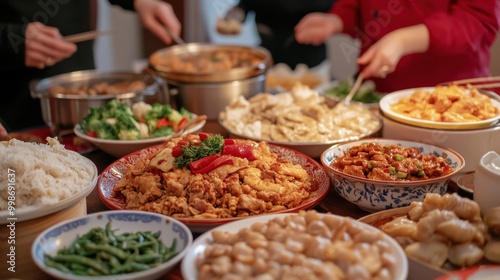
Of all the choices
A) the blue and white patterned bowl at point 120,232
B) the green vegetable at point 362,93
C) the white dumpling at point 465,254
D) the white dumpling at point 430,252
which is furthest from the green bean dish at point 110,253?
the green vegetable at point 362,93

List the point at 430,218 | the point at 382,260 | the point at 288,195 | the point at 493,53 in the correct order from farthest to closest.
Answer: the point at 493,53 → the point at 288,195 → the point at 430,218 → the point at 382,260

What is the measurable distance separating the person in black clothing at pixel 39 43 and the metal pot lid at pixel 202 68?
0.15 meters

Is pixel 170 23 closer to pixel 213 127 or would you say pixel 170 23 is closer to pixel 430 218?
pixel 213 127

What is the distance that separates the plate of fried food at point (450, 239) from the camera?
1.54 metres

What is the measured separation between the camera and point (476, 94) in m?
2.69

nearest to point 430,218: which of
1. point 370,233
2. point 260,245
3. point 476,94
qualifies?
point 370,233

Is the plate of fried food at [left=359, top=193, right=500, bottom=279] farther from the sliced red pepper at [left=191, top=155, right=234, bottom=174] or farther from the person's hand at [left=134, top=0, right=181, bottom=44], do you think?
the person's hand at [left=134, top=0, right=181, bottom=44]

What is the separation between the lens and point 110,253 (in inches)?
62.8

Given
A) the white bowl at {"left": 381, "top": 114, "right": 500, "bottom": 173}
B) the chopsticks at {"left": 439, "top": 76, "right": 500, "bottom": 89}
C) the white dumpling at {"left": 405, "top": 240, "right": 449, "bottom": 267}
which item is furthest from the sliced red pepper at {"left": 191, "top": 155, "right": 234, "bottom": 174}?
the chopsticks at {"left": 439, "top": 76, "right": 500, "bottom": 89}

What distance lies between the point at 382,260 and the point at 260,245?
329 mm

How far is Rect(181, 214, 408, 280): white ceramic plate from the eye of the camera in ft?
4.75

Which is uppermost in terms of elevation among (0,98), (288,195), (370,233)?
(370,233)

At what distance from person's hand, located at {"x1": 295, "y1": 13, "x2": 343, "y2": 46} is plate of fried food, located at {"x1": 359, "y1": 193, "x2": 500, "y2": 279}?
89.4 inches

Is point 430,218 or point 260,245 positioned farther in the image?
point 430,218
